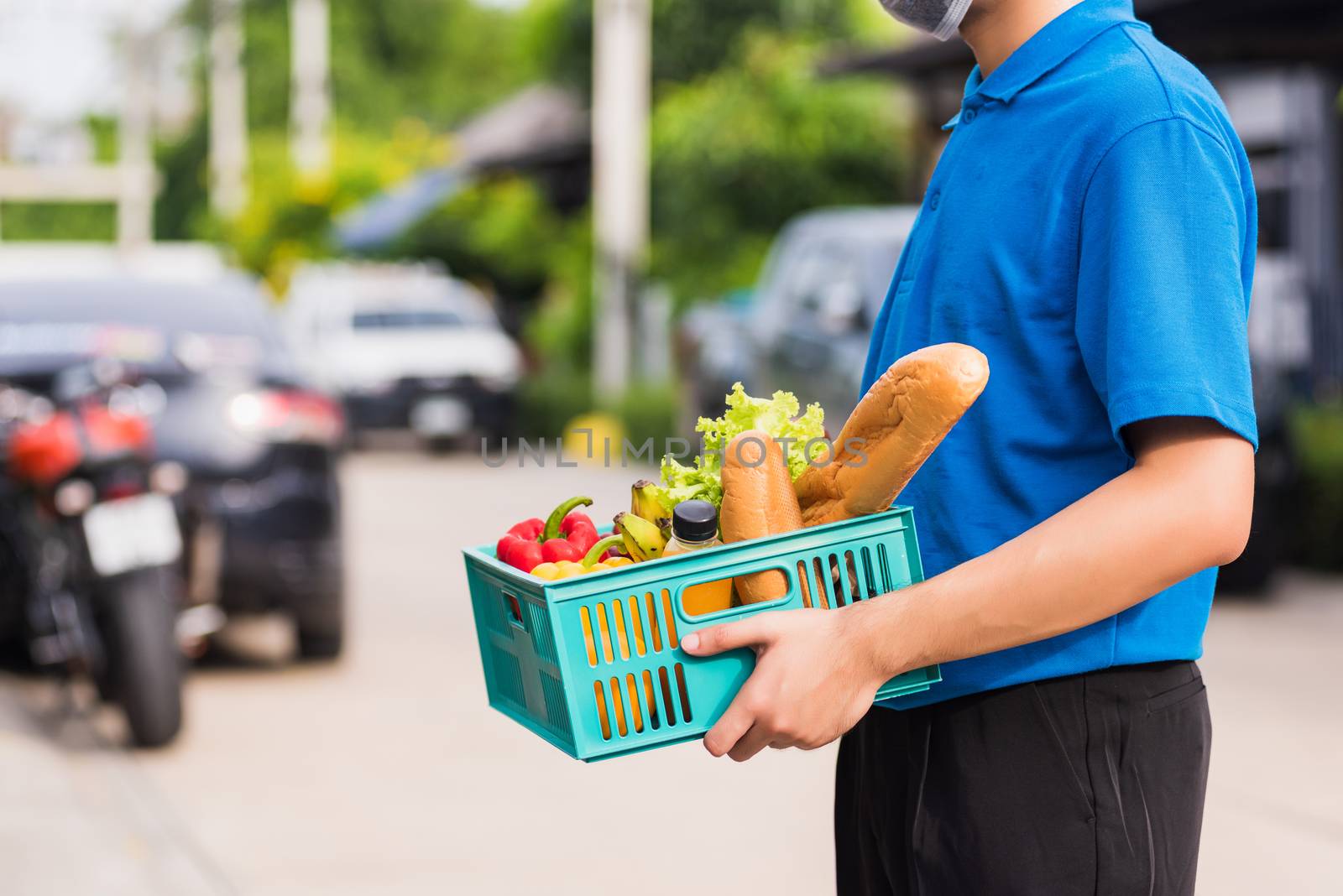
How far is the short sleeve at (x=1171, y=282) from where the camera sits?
1.62 m

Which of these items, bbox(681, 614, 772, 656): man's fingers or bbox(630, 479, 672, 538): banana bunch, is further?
bbox(630, 479, 672, 538): banana bunch

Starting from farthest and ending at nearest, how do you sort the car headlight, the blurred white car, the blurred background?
the car headlight < the blurred white car < the blurred background

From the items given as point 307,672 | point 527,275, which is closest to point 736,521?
point 307,672

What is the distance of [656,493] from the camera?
2.00 m

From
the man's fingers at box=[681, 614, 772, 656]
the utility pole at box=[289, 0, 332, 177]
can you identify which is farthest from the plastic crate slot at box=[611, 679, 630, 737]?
the utility pole at box=[289, 0, 332, 177]

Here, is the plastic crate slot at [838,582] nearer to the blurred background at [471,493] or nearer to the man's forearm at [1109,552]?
the man's forearm at [1109,552]

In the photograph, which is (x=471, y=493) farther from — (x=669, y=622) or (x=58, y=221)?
(x=58, y=221)

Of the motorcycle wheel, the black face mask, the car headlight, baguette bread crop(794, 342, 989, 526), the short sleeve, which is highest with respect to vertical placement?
the black face mask

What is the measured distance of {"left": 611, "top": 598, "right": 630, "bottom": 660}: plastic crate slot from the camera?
5.93 ft

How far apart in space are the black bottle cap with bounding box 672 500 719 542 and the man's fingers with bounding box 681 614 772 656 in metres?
0.12

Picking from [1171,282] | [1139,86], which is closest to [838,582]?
[1171,282]

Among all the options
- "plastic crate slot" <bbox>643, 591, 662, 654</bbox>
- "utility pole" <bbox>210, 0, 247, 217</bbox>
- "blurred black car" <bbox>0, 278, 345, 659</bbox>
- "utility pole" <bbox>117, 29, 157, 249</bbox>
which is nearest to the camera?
"plastic crate slot" <bbox>643, 591, 662, 654</bbox>

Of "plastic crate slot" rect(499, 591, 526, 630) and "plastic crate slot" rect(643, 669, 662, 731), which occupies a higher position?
"plastic crate slot" rect(499, 591, 526, 630)

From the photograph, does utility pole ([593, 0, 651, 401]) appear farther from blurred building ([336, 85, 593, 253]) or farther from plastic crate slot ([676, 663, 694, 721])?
plastic crate slot ([676, 663, 694, 721])
